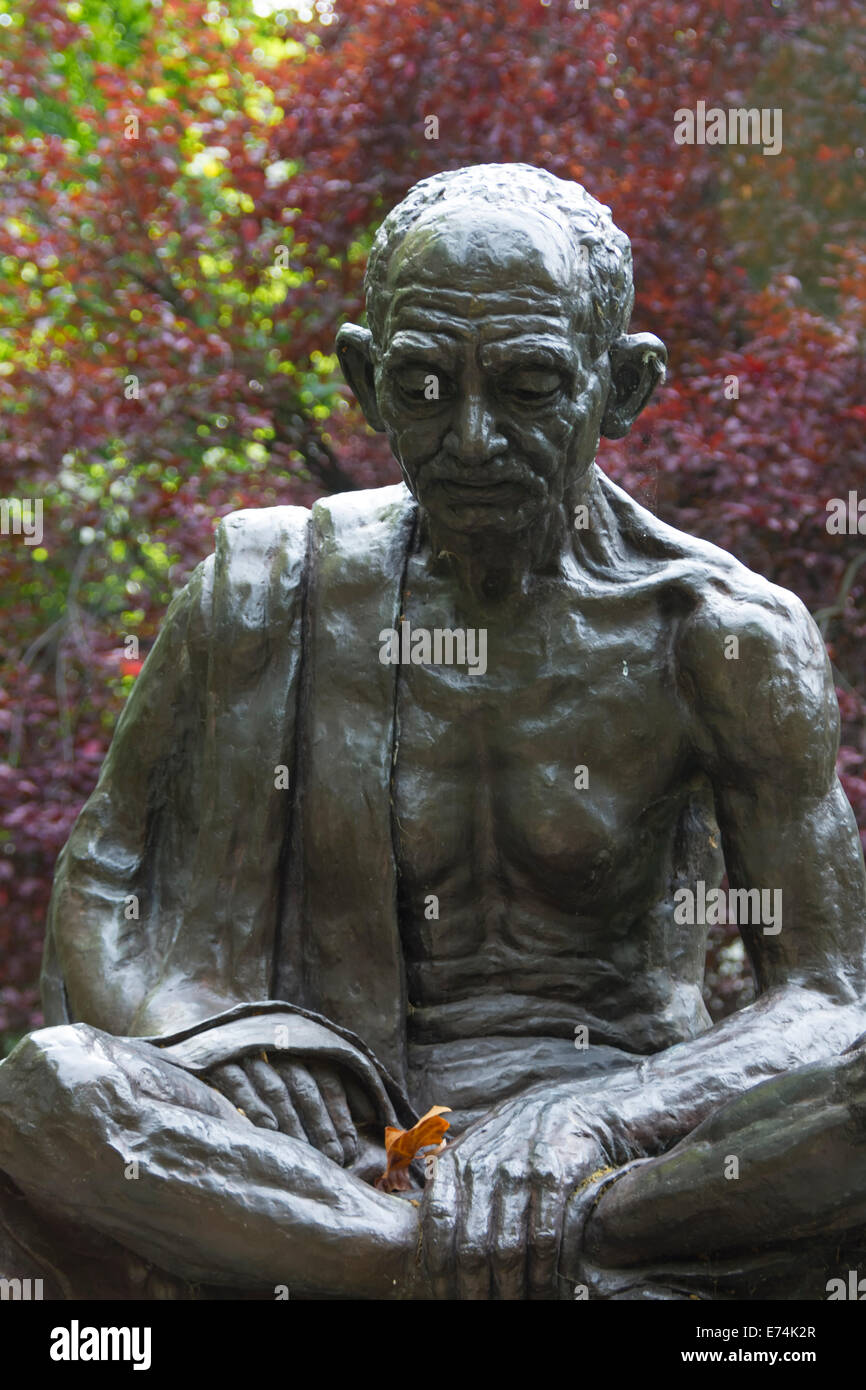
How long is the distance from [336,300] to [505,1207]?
5438mm

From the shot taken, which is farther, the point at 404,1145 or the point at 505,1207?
the point at 404,1145

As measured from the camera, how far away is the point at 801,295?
347 inches

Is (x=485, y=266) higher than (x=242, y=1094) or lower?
higher

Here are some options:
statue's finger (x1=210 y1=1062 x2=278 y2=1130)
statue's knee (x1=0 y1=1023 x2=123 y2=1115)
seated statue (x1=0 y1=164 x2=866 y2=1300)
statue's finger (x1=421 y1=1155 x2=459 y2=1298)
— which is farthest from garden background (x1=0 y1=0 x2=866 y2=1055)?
statue's knee (x1=0 y1=1023 x2=123 y2=1115)

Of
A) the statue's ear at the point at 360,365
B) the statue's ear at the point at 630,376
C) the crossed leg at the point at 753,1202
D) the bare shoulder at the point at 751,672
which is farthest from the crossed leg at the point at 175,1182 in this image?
the statue's ear at the point at 630,376

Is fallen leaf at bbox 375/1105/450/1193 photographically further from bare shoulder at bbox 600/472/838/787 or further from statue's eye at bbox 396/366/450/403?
statue's eye at bbox 396/366/450/403

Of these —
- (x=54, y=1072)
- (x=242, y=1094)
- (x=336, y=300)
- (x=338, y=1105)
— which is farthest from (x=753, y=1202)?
(x=336, y=300)

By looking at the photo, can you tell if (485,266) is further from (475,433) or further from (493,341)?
(475,433)

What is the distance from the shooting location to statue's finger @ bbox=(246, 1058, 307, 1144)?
3938 millimetres

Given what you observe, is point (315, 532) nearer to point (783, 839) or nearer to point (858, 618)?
point (783, 839)

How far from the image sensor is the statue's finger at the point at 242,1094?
154 inches

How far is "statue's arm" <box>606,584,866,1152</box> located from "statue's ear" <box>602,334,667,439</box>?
42 cm

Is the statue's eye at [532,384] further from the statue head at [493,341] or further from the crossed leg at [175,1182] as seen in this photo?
the crossed leg at [175,1182]

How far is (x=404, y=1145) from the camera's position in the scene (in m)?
3.99
